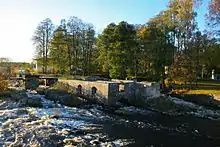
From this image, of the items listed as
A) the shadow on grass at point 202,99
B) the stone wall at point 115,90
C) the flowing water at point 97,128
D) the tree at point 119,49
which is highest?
the tree at point 119,49

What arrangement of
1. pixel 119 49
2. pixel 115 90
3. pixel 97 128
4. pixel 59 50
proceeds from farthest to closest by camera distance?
pixel 59 50 < pixel 119 49 < pixel 115 90 < pixel 97 128

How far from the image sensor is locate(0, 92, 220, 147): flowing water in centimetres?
1758

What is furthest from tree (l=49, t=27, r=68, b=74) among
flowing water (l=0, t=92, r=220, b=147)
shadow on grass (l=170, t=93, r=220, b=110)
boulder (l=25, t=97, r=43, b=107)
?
flowing water (l=0, t=92, r=220, b=147)

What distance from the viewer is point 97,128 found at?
20781mm

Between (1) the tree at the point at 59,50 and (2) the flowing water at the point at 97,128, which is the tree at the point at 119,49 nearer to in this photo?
(1) the tree at the point at 59,50

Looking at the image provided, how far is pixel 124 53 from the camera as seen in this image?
143 feet

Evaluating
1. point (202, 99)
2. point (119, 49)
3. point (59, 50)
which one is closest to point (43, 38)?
point (59, 50)

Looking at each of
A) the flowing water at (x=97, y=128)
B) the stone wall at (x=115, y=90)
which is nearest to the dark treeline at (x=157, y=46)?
the stone wall at (x=115, y=90)

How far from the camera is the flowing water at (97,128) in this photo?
692 inches

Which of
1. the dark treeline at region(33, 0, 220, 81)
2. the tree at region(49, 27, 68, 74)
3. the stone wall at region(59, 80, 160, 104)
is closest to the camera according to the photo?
the stone wall at region(59, 80, 160, 104)

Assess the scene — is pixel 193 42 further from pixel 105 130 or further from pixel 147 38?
pixel 105 130

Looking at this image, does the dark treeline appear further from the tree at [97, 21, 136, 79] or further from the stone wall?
the stone wall

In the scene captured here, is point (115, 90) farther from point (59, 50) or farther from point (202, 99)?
point (59, 50)

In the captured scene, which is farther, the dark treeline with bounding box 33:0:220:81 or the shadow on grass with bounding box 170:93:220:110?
the dark treeline with bounding box 33:0:220:81
